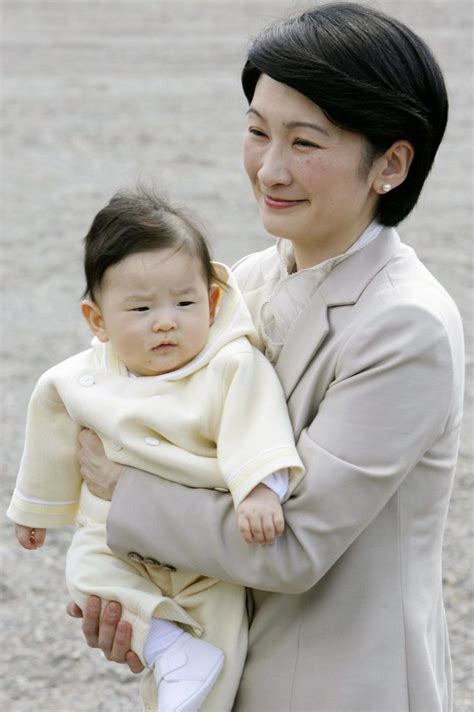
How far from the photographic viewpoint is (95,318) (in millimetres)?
2346

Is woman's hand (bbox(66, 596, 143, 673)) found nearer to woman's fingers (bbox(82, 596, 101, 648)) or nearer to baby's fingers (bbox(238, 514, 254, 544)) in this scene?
woman's fingers (bbox(82, 596, 101, 648))

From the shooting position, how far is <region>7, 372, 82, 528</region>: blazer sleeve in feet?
7.84

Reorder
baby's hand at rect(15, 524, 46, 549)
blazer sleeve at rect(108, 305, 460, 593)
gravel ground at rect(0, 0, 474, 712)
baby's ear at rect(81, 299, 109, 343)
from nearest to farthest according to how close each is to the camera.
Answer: blazer sleeve at rect(108, 305, 460, 593), baby's ear at rect(81, 299, 109, 343), baby's hand at rect(15, 524, 46, 549), gravel ground at rect(0, 0, 474, 712)

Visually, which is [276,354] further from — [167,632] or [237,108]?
[237,108]

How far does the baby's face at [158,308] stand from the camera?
221 centimetres

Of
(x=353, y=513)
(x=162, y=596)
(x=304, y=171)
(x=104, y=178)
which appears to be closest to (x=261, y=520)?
(x=353, y=513)

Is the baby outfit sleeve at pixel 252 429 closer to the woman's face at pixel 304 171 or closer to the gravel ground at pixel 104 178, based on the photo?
the woman's face at pixel 304 171

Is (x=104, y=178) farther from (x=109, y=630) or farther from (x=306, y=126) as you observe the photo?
(x=306, y=126)

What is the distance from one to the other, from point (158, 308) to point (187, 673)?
681mm

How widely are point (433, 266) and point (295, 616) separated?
256 inches

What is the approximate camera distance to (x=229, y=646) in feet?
7.18

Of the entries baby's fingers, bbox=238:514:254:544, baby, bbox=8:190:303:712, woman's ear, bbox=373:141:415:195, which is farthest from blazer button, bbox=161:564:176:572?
woman's ear, bbox=373:141:415:195

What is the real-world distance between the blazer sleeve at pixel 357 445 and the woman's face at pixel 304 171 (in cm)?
21

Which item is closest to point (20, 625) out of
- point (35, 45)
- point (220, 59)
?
point (220, 59)
